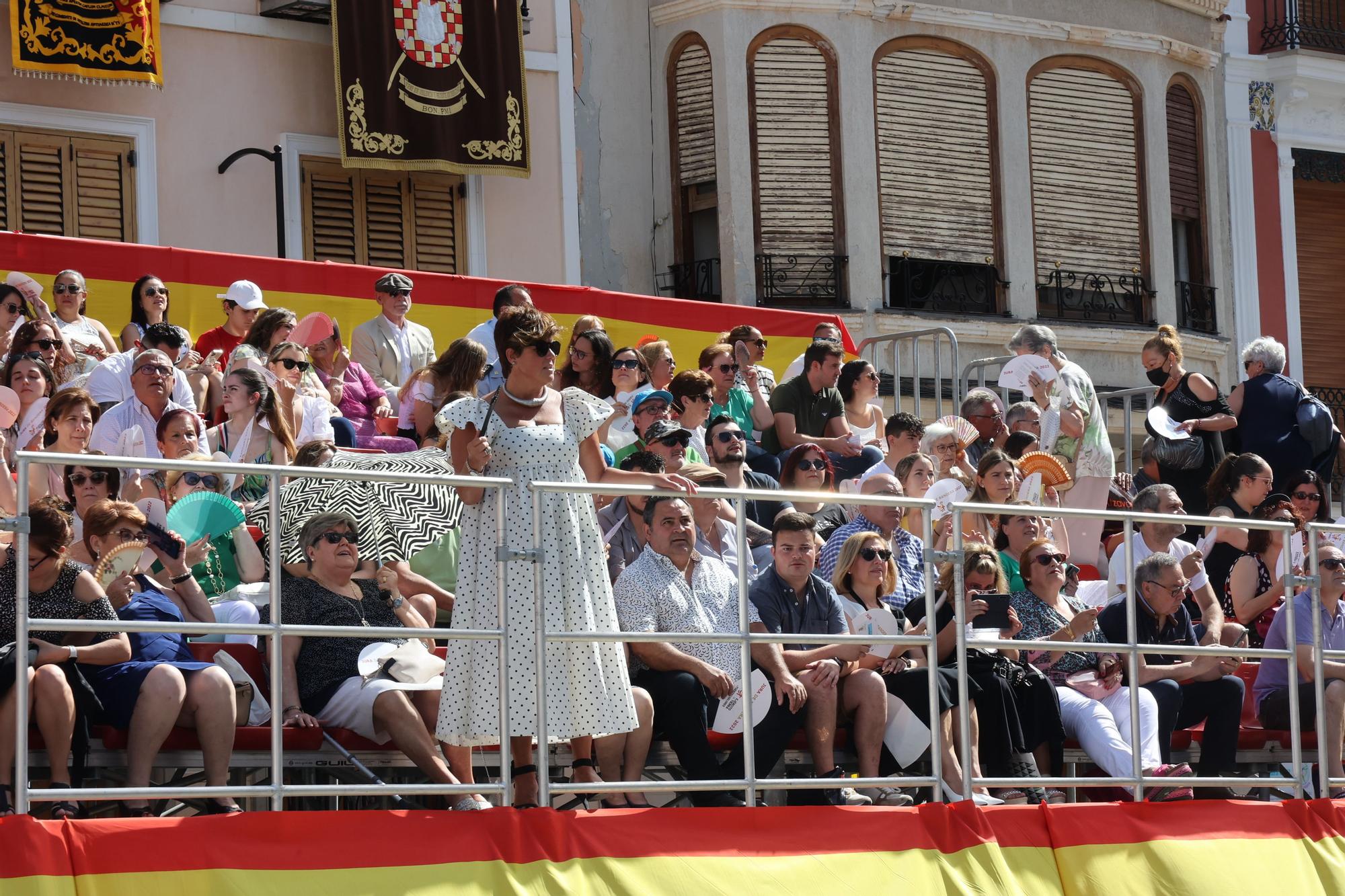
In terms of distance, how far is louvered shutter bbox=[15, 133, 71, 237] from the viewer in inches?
651

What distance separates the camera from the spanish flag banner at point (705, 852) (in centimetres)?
655

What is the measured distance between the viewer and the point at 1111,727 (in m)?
9.19

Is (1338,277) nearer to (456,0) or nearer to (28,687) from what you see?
(456,0)

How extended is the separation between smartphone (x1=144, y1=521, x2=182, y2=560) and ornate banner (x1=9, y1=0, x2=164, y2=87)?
28.5 ft

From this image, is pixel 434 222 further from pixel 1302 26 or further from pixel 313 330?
pixel 1302 26

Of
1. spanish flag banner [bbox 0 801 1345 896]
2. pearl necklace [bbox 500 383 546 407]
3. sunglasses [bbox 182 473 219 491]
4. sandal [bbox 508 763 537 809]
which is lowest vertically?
spanish flag banner [bbox 0 801 1345 896]

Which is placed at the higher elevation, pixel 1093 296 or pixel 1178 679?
pixel 1093 296

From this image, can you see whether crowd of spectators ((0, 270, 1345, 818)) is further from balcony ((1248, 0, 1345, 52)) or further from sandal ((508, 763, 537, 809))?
balcony ((1248, 0, 1345, 52))

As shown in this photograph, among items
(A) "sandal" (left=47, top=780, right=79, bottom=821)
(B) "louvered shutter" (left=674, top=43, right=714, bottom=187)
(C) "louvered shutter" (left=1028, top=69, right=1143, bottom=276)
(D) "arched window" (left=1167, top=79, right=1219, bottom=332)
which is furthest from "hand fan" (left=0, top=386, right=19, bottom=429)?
(D) "arched window" (left=1167, top=79, right=1219, bottom=332)

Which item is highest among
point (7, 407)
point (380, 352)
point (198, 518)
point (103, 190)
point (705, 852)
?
point (103, 190)

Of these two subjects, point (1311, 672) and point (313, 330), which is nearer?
point (1311, 672)

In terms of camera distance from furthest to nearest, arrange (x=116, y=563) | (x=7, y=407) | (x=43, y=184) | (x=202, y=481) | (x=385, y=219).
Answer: (x=385, y=219), (x=43, y=184), (x=7, y=407), (x=202, y=481), (x=116, y=563)

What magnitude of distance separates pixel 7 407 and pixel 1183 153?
16617mm

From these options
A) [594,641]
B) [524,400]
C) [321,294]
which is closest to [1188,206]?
[321,294]
